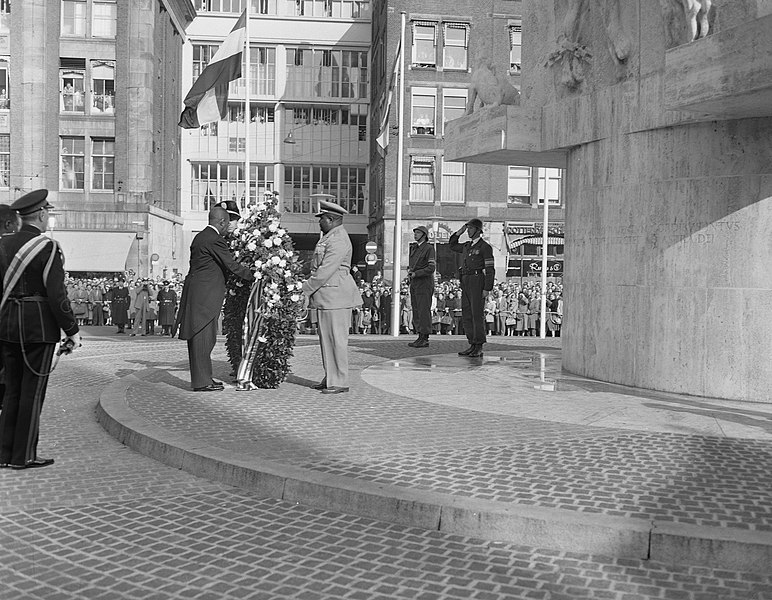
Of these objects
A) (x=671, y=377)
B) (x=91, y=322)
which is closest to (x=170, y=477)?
(x=671, y=377)

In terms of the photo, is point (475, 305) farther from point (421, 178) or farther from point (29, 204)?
point (421, 178)

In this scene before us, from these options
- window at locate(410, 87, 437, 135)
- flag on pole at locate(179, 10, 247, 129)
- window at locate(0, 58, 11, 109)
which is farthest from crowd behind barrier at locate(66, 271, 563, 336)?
window at locate(0, 58, 11, 109)

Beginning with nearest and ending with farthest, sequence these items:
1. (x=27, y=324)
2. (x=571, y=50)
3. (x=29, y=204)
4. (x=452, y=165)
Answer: (x=27, y=324), (x=29, y=204), (x=571, y=50), (x=452, y=165)

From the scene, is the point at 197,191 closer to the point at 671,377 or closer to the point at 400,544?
the point at 671,377

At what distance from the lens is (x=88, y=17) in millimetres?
45656

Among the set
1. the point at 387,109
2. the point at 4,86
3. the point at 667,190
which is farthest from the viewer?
the point at 4,86

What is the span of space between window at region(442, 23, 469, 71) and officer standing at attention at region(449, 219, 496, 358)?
3294 centimetres

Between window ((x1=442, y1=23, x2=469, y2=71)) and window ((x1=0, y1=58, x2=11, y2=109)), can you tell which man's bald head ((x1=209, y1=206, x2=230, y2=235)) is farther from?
window ((x1=0, y1=58, x2=11, y2=109))

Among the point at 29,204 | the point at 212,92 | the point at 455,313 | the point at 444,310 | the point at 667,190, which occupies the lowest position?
the point at 455,313

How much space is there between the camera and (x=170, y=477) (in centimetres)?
659

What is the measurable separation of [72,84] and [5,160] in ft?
18.4

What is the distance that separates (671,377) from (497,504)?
5.38 metres

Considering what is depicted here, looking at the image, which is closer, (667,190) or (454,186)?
(667,190)

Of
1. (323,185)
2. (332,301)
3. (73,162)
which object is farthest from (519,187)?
(332,301)
